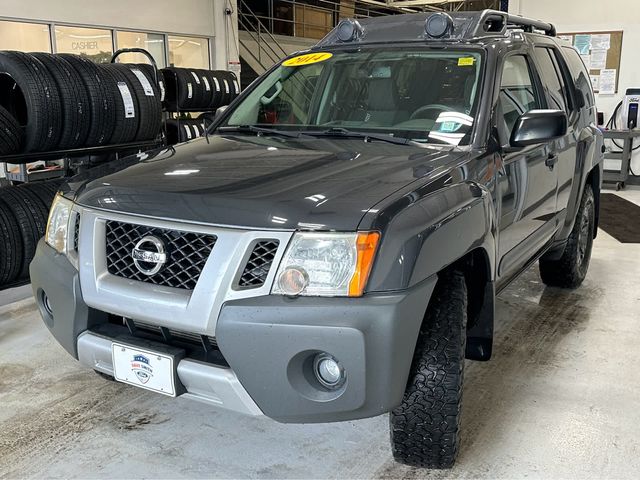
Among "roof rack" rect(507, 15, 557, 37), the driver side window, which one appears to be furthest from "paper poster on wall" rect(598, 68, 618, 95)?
the driver side window

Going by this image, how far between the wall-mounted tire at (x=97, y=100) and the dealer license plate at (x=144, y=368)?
257 cm

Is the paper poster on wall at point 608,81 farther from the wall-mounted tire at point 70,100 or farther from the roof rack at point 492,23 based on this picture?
the wall-mounted tire at point 70,100

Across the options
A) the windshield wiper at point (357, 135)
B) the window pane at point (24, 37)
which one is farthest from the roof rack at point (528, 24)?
the window pane at point (24, 37)

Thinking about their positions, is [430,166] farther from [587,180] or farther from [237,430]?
[587,180]

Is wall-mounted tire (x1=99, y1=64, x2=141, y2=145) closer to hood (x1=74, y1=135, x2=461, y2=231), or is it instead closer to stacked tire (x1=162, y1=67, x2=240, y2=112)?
hood (x1=74, y1=135, x2=461, y2=231)

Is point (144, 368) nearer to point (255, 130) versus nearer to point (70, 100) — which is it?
point (255, 130)

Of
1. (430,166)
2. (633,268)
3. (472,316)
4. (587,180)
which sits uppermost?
(430,166)

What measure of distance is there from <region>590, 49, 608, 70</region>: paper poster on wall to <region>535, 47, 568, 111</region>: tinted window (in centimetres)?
569

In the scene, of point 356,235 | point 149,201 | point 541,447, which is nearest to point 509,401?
point 541,447

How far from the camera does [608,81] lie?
8453 mm

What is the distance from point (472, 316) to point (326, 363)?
920 millimetres

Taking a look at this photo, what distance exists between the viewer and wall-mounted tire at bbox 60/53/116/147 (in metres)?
4.08

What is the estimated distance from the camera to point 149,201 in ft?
6.25

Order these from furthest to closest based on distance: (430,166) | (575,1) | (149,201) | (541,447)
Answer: (575,1)
(541,447)
(430,166)
(149,201)
